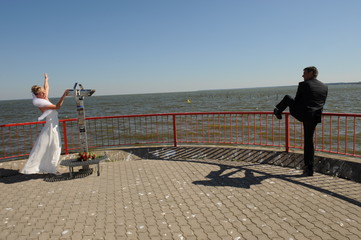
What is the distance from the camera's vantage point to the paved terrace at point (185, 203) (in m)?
3.67

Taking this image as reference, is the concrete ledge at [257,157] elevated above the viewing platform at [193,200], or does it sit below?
above

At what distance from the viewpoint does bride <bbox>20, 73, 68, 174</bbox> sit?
614 cm

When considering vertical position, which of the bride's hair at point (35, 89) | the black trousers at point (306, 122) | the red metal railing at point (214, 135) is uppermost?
the bride's hair at point (35, 89)

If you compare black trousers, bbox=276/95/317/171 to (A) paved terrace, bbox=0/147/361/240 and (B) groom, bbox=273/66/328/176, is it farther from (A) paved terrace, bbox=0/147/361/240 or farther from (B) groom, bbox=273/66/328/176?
(A) paved terrace, bbox=0/147/361/240

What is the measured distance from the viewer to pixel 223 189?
5121 mm

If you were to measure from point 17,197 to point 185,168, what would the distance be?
11.5 ft

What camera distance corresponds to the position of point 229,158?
23.4 ft

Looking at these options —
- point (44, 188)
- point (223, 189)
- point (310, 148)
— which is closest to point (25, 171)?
point (44, 188)

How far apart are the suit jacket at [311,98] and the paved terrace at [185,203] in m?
1.29

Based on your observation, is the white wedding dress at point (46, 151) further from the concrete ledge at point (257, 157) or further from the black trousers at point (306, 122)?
the black trousers at point (306, 122)

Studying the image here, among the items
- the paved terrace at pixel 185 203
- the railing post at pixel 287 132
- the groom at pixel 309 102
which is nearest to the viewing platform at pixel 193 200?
the paved terrace at pixel 185 203

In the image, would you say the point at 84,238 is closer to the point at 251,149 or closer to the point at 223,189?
the point at 223,189

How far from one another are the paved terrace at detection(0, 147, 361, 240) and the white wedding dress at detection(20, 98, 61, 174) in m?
0.28

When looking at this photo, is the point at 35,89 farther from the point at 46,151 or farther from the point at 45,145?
the point at 46,151
